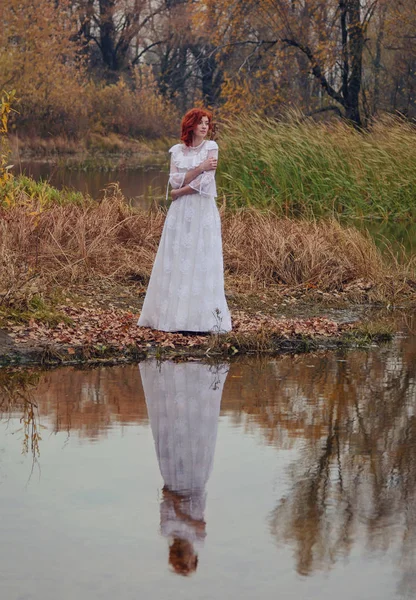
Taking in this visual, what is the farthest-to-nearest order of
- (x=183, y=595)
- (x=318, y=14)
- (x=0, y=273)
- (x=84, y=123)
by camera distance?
(x=84, y=123) < (x=318, y=14) < (x=0, y=273) < (x=183, y=595)

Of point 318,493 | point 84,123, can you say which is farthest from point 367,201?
point 84,123

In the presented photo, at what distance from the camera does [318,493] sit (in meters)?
4.86

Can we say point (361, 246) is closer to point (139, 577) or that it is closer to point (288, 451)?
point (288, 451)

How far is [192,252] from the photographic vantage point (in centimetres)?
865

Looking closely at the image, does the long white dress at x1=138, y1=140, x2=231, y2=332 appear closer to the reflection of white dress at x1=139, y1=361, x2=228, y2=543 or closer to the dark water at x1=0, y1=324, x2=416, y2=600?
the reflection of white dress at x1=139, y1=361, x2=228, y2=543

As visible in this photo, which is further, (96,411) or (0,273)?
(0,273)

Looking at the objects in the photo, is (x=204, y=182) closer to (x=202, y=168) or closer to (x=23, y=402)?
(x=202, y=168)

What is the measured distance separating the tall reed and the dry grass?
4.97 metres

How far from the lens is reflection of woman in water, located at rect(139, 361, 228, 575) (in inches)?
172

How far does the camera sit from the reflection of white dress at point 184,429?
15.1 ft

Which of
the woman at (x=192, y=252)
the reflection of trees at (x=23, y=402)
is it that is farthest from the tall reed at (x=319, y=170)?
the reflection of trees at (x=23, y=402)

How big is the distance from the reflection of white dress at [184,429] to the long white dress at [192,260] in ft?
2.65

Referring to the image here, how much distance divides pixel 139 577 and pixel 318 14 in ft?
82.8

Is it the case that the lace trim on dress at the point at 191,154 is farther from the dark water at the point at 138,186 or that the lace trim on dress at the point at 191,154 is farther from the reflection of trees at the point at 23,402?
the dark water at the point at 138,186
